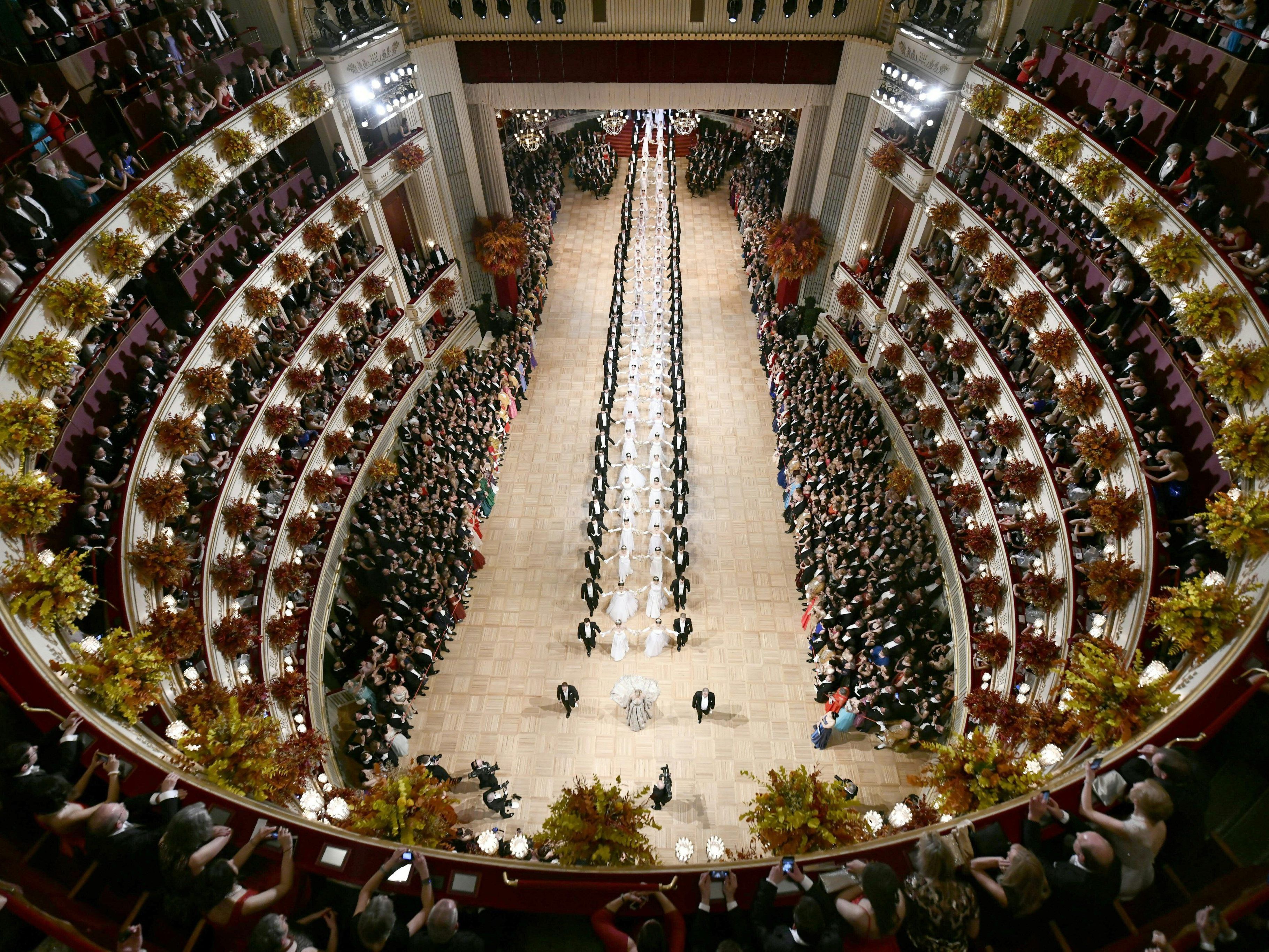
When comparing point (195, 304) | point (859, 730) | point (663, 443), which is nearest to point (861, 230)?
point (663, 443)

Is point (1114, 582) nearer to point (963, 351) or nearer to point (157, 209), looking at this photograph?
point (963, 351)

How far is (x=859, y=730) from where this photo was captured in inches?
547

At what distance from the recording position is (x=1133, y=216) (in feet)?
34.6

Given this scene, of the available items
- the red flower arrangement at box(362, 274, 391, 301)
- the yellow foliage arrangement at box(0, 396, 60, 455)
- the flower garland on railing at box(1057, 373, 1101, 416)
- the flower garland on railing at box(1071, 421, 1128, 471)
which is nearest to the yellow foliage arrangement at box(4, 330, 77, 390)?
the yellow foliage arrangement at box(0, 396, 60, 455)

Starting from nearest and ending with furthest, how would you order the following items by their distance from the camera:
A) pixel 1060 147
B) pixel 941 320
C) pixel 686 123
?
pixel 1060 147 → pixel 941 320 → pixel 686 123

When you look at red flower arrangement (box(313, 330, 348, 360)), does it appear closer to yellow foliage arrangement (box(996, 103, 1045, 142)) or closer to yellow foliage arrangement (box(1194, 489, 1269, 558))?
yellow foliage arrangement (box(996, 103, 1045, 142))

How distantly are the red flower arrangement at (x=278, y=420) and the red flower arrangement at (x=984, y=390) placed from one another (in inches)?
588

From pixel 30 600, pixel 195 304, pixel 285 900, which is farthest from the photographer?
pixel 195 304

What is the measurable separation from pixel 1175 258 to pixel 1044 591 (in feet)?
18.2

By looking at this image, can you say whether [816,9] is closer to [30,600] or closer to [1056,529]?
[1056,529]

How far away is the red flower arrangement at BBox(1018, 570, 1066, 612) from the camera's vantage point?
11.4 meters

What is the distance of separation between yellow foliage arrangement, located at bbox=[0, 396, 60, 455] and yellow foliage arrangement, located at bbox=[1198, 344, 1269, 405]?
50.7 ft

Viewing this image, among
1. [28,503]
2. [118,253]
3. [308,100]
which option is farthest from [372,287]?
[28,503]

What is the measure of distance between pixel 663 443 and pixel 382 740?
1097cm
